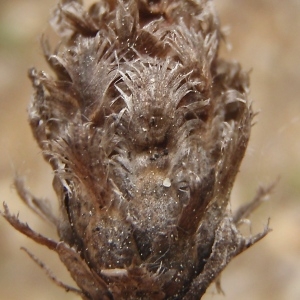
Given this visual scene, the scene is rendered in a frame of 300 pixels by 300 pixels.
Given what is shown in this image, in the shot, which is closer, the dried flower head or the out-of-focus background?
the dried flower head

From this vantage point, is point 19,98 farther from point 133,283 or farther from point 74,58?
point 133,283

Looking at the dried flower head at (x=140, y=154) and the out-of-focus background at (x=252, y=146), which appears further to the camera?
the out-of-focus background at (x=252, y=146)

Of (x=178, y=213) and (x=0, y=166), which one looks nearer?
(x=178, y=213)

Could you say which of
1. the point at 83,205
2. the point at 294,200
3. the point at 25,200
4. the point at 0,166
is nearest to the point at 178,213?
the point at 83,205
